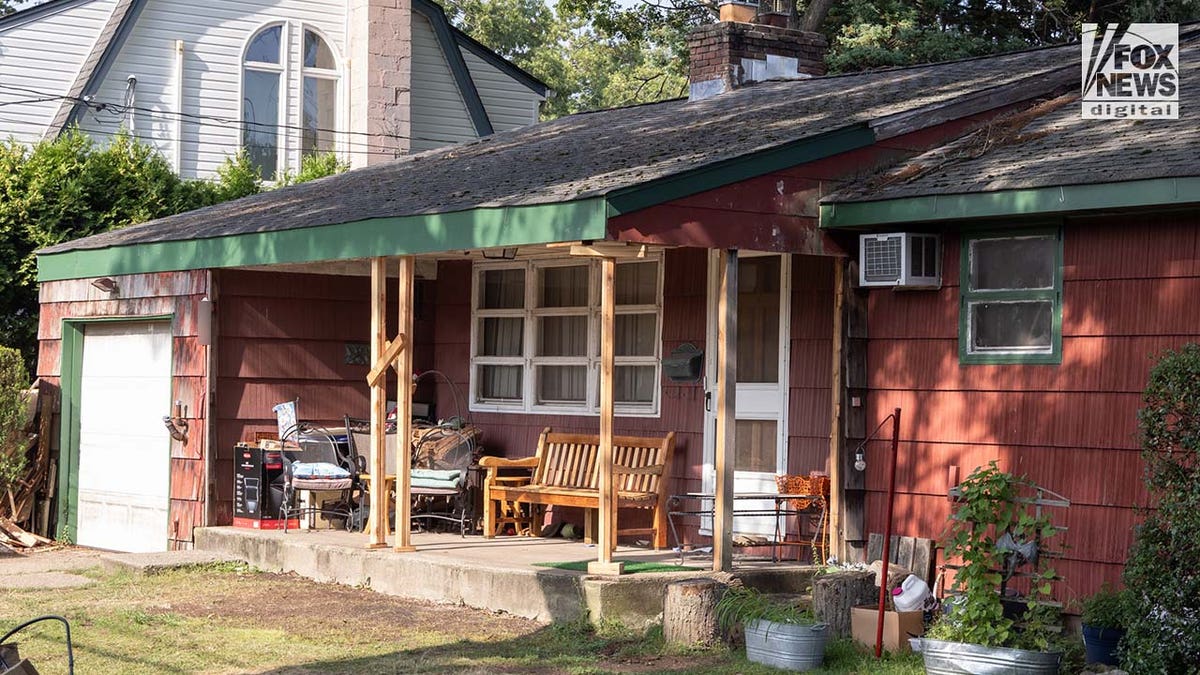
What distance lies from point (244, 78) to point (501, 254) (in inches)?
382

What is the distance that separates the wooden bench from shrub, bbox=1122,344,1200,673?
4.16m

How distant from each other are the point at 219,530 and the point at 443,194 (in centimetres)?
387

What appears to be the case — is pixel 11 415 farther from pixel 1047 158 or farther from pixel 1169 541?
pixel 1169 541

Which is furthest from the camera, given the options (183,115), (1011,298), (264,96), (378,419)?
(264,96)

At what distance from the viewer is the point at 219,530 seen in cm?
1302

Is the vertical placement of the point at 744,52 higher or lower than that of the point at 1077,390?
higher

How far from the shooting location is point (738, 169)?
375 inches

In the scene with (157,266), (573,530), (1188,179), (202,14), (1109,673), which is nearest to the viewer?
(1109,673)

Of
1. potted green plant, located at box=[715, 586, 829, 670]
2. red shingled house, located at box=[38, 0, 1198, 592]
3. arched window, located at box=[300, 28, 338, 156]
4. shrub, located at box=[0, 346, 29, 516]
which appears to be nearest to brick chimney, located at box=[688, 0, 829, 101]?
red shingled house, located at box=[38, 0, 1198, 592]

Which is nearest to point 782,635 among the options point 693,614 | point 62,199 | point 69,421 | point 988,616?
point 693,614

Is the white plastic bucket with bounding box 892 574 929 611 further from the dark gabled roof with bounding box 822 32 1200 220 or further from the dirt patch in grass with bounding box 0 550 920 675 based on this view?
the dark gabled roof with bounding box 822 32 1200 220

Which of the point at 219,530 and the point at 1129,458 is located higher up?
the point at 1129,458

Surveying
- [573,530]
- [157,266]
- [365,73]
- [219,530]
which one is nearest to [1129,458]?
[573,530]

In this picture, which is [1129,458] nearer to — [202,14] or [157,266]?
[157,266]
